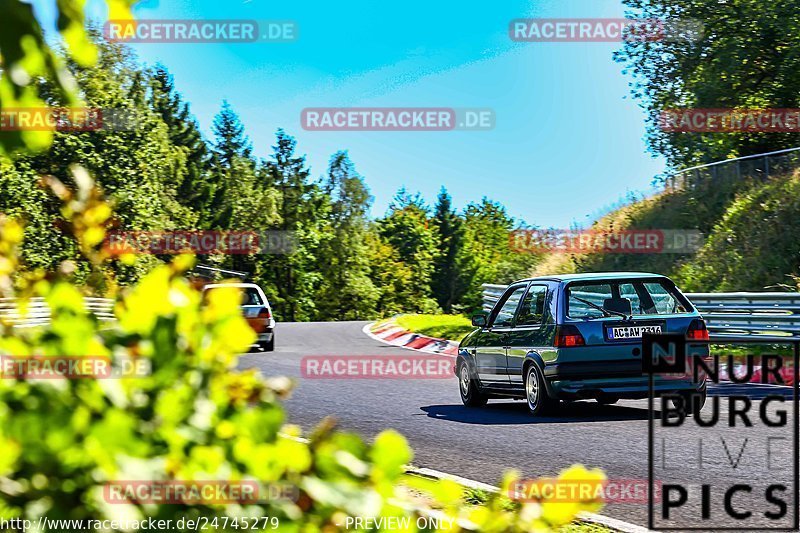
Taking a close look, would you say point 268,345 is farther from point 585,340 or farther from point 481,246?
point 481,246

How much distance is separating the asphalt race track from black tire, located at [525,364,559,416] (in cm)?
17

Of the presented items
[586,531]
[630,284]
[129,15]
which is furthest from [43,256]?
[129,15]

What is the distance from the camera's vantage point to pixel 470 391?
14.1 m

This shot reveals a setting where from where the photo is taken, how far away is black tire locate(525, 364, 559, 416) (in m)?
12.3

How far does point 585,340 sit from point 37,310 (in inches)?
404

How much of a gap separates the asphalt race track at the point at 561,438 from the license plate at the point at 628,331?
3.05 ft

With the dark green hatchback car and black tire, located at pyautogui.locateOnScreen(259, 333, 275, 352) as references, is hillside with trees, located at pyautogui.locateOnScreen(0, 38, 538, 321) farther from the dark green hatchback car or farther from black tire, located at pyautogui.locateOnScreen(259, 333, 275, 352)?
the dark green hatchback car

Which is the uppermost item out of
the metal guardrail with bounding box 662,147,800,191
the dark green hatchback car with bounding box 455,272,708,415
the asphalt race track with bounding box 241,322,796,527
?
the metal guardrail with bounding box 662,147,800,191

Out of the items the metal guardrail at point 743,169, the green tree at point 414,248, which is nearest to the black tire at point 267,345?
the metal guardrail at point 743,169

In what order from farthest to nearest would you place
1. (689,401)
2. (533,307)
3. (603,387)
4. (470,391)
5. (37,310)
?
1. (470,391)
2. (533,307)
3. (689,401)
4. (603,387)
5. (37,310)

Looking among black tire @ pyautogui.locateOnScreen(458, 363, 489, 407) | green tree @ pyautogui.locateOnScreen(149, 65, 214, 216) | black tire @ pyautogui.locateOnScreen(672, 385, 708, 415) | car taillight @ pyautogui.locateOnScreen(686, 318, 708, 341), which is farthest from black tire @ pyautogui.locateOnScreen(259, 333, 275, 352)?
green tree @ pyautogui.locateOnScreen(149, 65, 214, 216)

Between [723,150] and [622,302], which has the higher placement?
[723,150]

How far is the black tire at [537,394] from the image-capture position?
12320 millimetres

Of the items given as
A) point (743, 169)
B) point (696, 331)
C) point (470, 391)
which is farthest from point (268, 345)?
point (743, 169)
